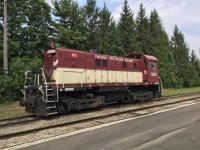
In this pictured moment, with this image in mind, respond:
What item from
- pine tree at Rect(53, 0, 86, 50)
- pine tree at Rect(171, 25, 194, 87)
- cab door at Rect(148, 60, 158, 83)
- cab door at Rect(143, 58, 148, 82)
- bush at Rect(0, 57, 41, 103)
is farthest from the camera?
pine tree at Rect(171, 25, 194, 87)

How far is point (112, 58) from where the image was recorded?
18.9m

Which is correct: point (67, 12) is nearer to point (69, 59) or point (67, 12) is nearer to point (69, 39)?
point (69, 39)

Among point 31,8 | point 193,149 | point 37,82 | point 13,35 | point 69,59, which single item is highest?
point 31,8

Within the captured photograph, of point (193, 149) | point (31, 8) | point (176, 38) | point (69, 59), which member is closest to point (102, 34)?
point (31, 8)

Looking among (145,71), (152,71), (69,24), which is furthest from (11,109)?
(69,24)

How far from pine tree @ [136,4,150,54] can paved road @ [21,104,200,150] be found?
40377 mm

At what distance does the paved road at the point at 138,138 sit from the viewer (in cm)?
839

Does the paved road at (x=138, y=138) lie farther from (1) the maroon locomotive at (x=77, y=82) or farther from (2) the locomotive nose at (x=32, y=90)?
(2) the locomotive nose at (x=32, y=90)

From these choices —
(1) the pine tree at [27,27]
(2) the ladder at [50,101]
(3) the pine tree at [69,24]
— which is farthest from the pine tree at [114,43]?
(2) the ladder at [50,101]

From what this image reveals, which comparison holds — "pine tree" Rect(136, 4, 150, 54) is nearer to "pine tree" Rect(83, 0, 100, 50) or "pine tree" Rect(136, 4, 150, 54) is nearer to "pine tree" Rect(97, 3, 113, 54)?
"pine tree" Rect(97, 3, 113, 54)

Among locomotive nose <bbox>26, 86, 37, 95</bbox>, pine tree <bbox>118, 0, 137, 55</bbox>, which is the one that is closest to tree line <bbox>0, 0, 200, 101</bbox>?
pine tree <bbox>118, 0, 137, 55</bbox>

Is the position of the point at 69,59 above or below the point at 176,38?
below

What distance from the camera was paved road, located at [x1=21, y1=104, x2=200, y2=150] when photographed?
8391mm

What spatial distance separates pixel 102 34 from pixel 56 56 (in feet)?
84.1
